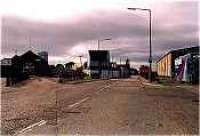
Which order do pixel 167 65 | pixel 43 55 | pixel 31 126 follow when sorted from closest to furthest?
1. pixel 31 126
2. pixel 167 65
3. pixel 43 55

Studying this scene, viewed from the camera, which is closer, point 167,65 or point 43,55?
point 167,65

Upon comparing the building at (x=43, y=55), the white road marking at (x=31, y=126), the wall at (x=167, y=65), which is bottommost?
the white road marking at (x=31, y=126)

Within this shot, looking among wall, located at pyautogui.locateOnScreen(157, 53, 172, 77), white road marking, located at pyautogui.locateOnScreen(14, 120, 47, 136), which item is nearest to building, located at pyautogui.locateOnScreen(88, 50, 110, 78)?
wall, located at pyautogui.locateOnScreen(157, 53, 172, 77)

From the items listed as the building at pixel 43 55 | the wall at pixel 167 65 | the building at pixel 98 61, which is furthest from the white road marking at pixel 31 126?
the building at pixel 98 61

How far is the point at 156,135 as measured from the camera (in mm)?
11055

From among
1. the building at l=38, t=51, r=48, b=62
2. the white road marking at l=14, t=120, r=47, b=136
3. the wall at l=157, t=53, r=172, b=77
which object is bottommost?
the white road marking at l=14, t=120, r=47, b=136

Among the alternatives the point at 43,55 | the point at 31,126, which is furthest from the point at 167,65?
the point at 31,126

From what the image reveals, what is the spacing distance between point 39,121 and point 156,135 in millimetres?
4483

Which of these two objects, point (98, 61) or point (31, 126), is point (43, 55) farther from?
point (31, 126)

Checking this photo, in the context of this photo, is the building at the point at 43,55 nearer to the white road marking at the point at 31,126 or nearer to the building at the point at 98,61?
the building at the point at 98,61

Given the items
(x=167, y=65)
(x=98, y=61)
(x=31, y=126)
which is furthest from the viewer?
(x=98, y=61)

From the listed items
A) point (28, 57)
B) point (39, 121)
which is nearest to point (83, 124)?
point (39, 121)

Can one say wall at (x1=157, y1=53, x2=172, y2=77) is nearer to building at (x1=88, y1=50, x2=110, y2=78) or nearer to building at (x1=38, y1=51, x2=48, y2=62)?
building at (x1=88, y1=50, x2=110, y2=78)

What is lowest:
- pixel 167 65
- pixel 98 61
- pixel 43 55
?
pixel 167 65
